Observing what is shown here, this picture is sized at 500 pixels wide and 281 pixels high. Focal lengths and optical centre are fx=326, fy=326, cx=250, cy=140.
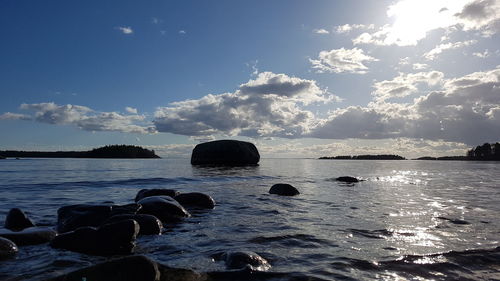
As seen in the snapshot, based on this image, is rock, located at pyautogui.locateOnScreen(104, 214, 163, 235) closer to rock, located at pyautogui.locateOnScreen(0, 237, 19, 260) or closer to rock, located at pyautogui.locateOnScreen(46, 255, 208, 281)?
rock, located at pyautogui.locateOnScreen(0, 237, 19, 260)

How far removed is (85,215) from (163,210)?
2435 millimetres

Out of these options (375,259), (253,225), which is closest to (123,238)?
(253,225)

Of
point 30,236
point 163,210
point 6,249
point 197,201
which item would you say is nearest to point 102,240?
point 6,249

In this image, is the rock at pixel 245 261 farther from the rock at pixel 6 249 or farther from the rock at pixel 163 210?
the rock at pixel 163 210

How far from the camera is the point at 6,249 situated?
6.59m

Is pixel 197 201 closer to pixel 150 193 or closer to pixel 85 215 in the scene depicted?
pixel 150 193

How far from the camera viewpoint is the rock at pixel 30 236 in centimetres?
755

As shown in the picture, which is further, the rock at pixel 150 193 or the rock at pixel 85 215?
the rock at pixel 150 193

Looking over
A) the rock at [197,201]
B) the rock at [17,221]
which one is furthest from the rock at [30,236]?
the rock at [197,201]

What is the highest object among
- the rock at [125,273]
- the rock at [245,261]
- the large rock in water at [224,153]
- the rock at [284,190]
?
the large rock in water at [224,153]

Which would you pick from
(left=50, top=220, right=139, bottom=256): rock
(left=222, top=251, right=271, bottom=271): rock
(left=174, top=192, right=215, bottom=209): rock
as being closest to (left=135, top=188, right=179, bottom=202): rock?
(left=174, top=192, right=215, bottom=209): rock

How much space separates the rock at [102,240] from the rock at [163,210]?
3.23 metres

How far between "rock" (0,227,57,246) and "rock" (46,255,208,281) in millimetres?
3054

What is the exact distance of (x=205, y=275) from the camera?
544cm
